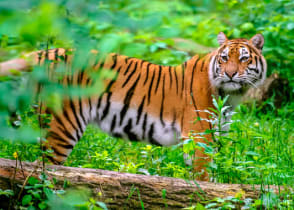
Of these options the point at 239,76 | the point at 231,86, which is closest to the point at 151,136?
the point at 231,86

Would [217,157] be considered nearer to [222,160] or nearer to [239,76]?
[222,160]

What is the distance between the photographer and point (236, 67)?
420cm

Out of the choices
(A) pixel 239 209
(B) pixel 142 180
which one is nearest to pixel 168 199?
(B) pixel 142 180

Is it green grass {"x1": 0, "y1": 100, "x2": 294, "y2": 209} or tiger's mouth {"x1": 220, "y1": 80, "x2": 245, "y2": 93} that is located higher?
tiger's mouth {"x1": 220, "y1": 80, "x2": 245, "y2": 93}

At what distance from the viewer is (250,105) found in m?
6.68

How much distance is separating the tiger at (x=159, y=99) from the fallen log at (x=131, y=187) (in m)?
1.24

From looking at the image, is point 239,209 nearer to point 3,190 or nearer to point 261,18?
point 3,190

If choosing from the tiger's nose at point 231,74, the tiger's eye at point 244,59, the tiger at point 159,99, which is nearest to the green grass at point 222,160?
the tiger at point 159,99

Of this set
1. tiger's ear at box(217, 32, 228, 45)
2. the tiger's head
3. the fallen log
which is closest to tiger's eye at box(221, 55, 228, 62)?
the tiger's head

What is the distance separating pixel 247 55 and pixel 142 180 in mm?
2107

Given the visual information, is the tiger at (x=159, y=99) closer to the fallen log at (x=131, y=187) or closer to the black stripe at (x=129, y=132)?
the black stripe at (x=129, y=132)

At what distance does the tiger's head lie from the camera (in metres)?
4.20

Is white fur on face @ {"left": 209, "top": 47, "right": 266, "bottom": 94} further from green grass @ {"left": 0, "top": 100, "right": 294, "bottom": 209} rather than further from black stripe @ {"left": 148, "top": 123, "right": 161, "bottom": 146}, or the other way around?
black stripe @ {"left": 148, "top": 123, "right": 161, "bottom": 146}

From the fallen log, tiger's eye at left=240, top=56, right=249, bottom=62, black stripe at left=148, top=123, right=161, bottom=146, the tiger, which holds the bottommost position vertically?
the fallen log
